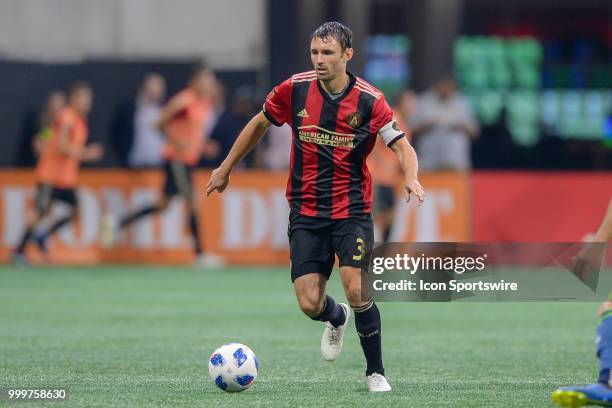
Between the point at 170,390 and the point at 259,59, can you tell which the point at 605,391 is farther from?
the point at 259,59

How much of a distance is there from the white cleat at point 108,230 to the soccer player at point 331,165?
10.4m

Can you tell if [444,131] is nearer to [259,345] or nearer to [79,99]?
[79,99]

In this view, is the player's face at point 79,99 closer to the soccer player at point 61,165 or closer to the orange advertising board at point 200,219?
the soccer player at point 61,165

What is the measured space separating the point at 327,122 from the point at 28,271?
10.5 meters

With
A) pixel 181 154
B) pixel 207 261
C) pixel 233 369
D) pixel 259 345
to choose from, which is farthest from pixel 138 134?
pixel 233 369

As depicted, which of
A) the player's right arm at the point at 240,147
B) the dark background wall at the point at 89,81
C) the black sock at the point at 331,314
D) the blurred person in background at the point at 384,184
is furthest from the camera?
the dark background wall at the point at 89,81

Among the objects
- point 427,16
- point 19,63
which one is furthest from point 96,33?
point 427,16

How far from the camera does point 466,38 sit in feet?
82.2

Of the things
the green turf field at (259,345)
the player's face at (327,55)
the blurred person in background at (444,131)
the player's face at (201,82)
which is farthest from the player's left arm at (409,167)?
the blurred person in background at (444,131)

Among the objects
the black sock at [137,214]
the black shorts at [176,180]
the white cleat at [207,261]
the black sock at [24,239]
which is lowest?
the white cleat at [207,261]

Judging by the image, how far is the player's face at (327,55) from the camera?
847cm

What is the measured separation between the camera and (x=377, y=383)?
8469 millimetres

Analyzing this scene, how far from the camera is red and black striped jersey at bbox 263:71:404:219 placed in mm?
8656

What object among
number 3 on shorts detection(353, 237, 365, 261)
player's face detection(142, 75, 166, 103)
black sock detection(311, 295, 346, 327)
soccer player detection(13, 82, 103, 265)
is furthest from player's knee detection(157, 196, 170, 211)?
number 3 on shorts detection(353, 237, 365, 261)
